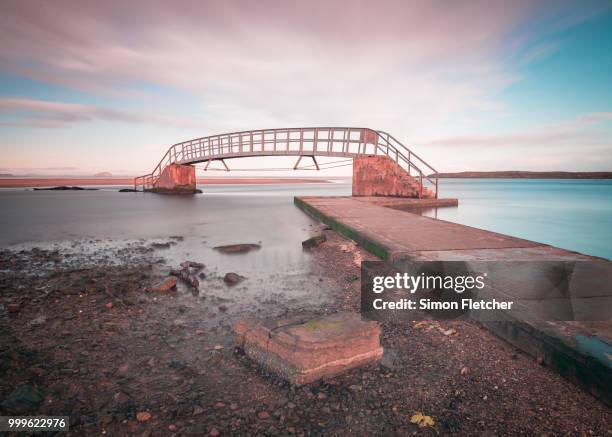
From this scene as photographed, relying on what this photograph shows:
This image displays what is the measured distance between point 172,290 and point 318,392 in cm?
262

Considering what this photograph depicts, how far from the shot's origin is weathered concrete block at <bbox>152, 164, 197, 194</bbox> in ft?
79.4

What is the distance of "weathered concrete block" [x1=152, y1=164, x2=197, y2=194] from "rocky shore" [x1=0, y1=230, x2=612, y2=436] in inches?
872

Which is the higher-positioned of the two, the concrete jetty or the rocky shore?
the concrete jetty

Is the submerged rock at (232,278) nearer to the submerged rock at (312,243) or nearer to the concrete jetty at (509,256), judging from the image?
the concrete jetty at (509,256)

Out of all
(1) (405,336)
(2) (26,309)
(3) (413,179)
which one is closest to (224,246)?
(2) (26,309)

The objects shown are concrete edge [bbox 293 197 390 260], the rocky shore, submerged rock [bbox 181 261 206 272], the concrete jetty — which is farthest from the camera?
submerged rock [bbox 181 261 206 272]

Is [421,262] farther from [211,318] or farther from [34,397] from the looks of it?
[34,397]

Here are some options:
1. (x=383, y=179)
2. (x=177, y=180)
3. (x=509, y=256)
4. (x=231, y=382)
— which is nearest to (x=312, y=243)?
(x=509, y=256)

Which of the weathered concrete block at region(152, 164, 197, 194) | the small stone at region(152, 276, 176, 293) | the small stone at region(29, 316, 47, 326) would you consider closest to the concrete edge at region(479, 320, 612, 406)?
the small stone at region(152, 276, 176, 293)

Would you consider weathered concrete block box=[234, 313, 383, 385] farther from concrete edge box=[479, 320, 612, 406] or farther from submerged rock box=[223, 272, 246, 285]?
submerged rock box=[223, 272, 246, 285]

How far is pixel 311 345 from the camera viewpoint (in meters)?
2.06

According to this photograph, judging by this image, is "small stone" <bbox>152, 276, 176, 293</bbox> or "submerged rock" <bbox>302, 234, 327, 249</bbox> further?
"submerged rock" <bbox>302, 234, 327, 249</bbox>

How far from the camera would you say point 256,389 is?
2.01 m

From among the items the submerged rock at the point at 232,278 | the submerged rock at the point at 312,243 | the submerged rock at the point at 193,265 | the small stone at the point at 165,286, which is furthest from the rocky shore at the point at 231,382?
the submerged rock at the point at 312,243
